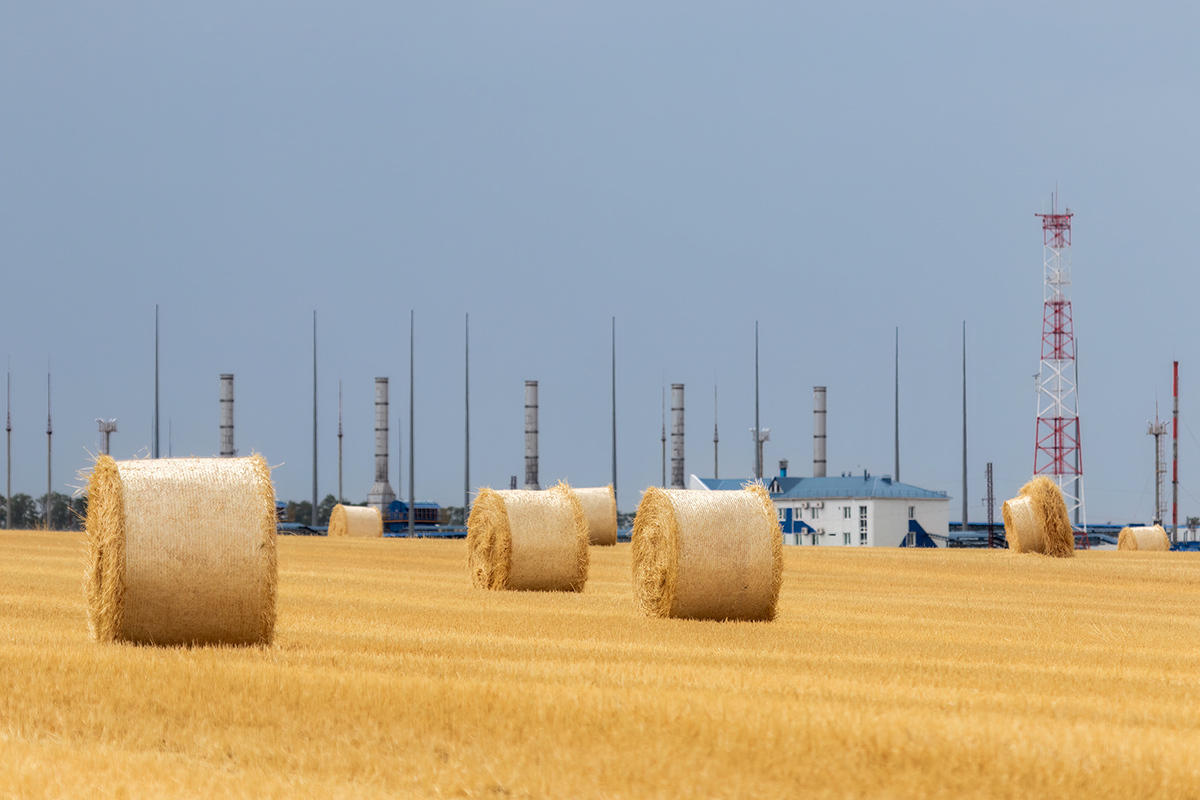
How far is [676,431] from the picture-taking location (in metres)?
95.8

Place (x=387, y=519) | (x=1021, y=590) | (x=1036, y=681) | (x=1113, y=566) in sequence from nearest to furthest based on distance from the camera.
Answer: (x=1036, y=681), (x=1021, y=590), (x=1113, y=566), (x=387, y=519)

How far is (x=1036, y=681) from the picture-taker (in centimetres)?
1103

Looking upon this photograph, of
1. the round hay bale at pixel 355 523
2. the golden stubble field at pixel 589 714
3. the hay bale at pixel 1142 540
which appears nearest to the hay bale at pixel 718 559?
the golden stubble field at pixel 589 714

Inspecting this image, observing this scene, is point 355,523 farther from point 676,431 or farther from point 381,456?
point 676,431

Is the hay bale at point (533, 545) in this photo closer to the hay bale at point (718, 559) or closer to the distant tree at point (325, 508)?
the hay bale at point (718, 559)

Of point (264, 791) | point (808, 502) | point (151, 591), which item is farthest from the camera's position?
point (808, 502)

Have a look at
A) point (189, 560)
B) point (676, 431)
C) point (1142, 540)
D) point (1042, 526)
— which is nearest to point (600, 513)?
point (1042, 526)

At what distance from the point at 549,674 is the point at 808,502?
77245 millimetres

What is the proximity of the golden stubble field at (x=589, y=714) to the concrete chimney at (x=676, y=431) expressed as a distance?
79.7 meters

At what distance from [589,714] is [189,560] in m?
4.64

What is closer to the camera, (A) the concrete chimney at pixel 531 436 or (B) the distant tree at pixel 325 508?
(A) the concrete chimney at pixel 531 436

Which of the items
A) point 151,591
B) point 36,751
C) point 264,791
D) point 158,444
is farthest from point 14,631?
point 158,444

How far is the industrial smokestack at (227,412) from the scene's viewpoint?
8856 centimetres

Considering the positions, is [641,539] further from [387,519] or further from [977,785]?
[387,519]
